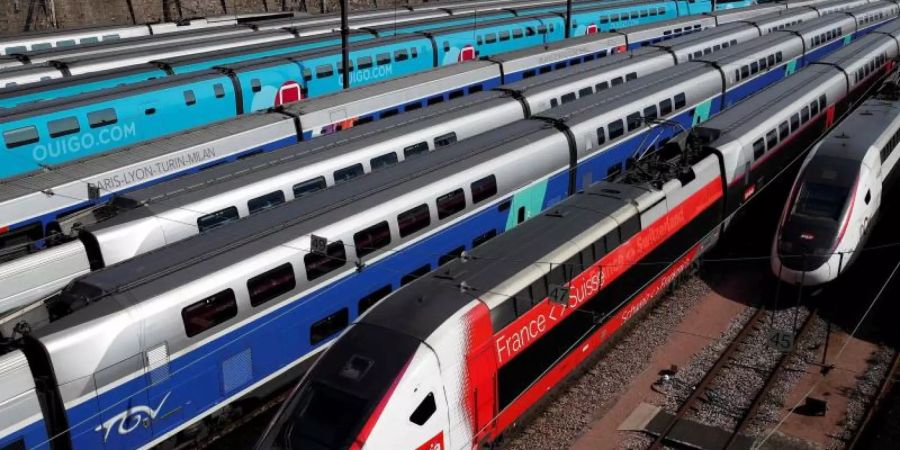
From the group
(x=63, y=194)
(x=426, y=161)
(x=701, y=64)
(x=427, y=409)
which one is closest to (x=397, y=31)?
(x=701, y=64)

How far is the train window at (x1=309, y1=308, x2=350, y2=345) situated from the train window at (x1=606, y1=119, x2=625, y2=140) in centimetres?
1203

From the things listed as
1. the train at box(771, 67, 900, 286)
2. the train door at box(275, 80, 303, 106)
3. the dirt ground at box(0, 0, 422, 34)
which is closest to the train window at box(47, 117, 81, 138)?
the train door at box(275, 80, 303, 106)

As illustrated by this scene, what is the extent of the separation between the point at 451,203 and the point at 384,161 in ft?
10.5

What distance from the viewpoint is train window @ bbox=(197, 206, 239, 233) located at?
54.8 ft

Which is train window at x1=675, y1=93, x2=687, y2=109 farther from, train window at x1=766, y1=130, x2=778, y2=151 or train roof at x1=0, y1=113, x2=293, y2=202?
train roof at x1=0, y1=113, x2=293, y2=202

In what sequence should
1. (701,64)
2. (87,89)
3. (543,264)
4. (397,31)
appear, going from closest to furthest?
(543,264) < (87,89) < (701,64) < (397,31)

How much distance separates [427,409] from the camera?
38.4ft

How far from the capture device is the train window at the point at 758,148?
22.9 m

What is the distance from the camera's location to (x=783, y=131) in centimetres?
2508

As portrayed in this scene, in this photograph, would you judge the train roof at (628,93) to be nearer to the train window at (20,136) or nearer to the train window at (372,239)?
the train window at (372,239)

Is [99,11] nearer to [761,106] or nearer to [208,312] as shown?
[761,106]

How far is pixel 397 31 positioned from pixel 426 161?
23.1 metres

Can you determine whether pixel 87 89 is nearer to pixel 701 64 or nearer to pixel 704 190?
pixel 704 190

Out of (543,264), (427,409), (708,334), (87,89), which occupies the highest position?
(87,89)
